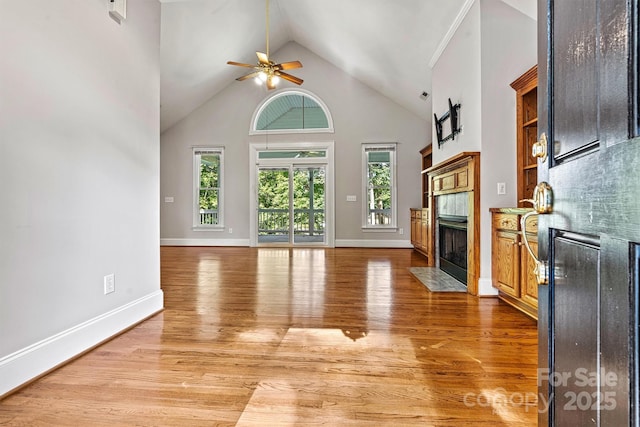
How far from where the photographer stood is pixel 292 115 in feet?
23.4

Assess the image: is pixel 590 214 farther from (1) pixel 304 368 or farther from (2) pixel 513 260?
(2) pixel 513 260

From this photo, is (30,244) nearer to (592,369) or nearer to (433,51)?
(592,369)

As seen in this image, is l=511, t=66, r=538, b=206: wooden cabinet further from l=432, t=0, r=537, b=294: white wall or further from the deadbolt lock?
the deadbolt lock

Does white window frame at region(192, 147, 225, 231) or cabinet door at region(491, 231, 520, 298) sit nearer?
cabinet door at region(491, 231, 520, 298)

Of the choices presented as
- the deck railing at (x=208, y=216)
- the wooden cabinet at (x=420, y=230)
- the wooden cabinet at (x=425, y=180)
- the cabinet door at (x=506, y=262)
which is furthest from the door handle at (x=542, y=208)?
the deck railing at (x=208, y=216)

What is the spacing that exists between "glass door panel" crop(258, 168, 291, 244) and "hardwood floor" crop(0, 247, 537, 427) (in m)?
4.13

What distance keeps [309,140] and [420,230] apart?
3.15 m

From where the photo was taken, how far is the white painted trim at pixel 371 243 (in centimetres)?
690

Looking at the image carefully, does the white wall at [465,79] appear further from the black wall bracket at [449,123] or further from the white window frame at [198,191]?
the white window frame at [198,191]

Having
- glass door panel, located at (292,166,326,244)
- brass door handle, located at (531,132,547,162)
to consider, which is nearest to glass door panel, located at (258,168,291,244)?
glass door panel, located at (292,166,326,244)

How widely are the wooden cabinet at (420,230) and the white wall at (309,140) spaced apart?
0.56 meters

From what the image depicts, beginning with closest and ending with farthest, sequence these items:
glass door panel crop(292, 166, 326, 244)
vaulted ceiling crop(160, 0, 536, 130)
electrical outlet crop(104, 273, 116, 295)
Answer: electrical outlet crop(104, 273, 116, 295), vaulted ceiling crop(160, 0, 536, 130), glass door panel crop(292, 166, 326, 244)

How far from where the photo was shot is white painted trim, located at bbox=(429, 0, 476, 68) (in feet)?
10.9

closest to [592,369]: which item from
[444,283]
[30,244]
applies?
[30,244]
